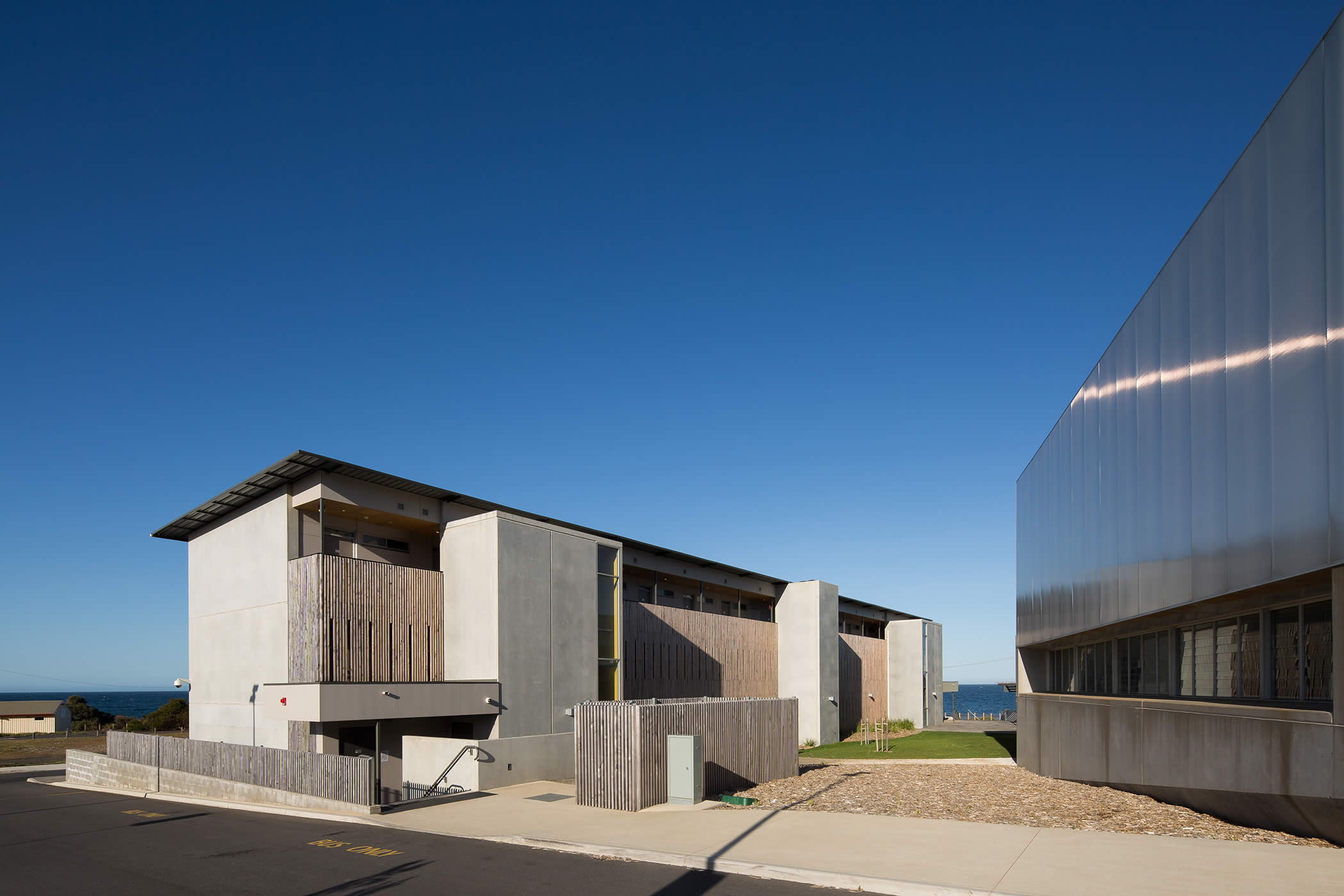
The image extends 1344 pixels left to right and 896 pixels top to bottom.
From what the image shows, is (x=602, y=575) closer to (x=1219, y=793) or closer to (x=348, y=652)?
(x=348, y=652)

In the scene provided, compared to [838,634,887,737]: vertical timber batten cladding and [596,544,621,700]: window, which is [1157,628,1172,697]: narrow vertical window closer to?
[596,544,621,700]: window

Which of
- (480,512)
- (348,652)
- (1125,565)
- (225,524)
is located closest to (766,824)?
(1125,565)

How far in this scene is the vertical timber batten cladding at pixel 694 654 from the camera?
32938 millimetres

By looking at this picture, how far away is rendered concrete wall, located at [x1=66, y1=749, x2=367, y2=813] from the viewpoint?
64.9 ft

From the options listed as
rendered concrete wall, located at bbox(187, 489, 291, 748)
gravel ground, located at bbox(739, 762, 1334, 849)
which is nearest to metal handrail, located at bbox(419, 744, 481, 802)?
rendered concrete wall, located at bbox(187, 489, 291, 748)

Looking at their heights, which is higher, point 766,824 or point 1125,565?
point 1125,565

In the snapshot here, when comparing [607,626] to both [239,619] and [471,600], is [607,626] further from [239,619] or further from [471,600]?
[239,619]

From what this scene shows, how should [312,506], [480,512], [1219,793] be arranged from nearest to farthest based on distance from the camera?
[1219,793] < [312,506] < [480,512]

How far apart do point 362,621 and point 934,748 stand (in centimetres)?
2233

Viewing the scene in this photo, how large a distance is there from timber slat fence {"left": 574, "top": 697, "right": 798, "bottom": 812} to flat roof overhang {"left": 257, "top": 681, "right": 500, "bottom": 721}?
5.47 metres

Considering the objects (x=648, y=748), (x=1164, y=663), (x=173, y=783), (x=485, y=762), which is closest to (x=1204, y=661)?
(x=1164, y=663)

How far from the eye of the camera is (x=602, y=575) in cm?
2809

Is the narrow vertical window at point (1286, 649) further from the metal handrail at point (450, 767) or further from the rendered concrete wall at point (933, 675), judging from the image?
the rendered concrete wall at point (933, 675)

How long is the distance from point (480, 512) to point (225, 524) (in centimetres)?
798
